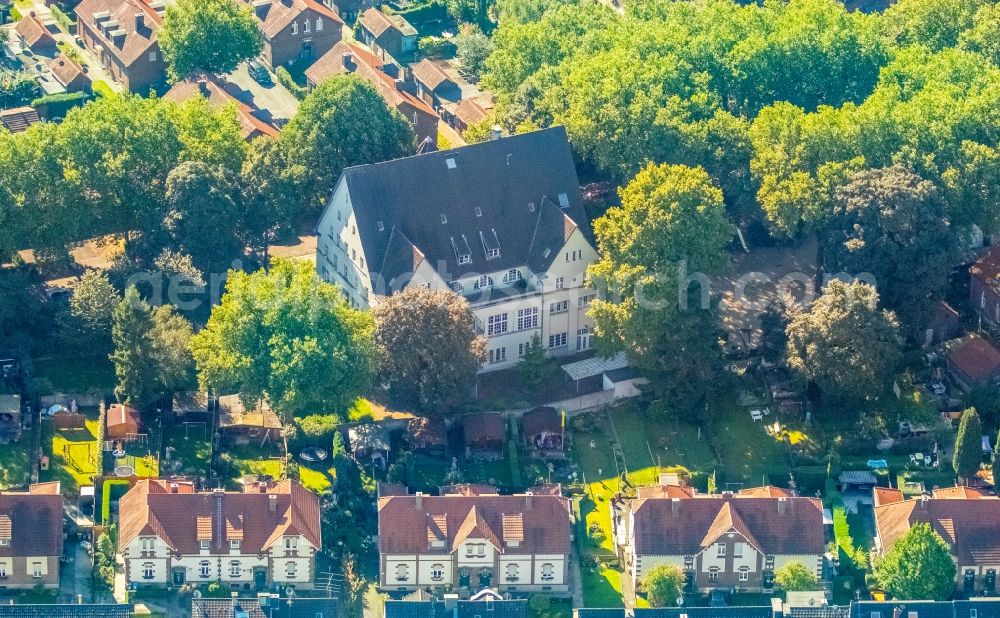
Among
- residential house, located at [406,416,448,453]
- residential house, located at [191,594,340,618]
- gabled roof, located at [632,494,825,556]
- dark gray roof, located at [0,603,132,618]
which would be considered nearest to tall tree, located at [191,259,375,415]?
residential house, located at [406,416,448,453]

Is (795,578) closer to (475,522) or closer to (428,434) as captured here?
(475,522)

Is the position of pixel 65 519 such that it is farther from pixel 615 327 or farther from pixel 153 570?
pixel 615 327

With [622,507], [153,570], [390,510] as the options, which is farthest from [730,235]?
[153,570]

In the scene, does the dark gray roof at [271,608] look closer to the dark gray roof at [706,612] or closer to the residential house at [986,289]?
the dark gray roof at [706,612]

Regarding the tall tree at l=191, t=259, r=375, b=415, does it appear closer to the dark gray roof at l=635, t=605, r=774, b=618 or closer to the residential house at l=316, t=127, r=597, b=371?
the residential house at l=316, t=127, r=597, b=371

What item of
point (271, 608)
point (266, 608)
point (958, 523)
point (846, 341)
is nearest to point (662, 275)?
point (846, 341)

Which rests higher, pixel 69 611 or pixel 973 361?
pixel 973 361
